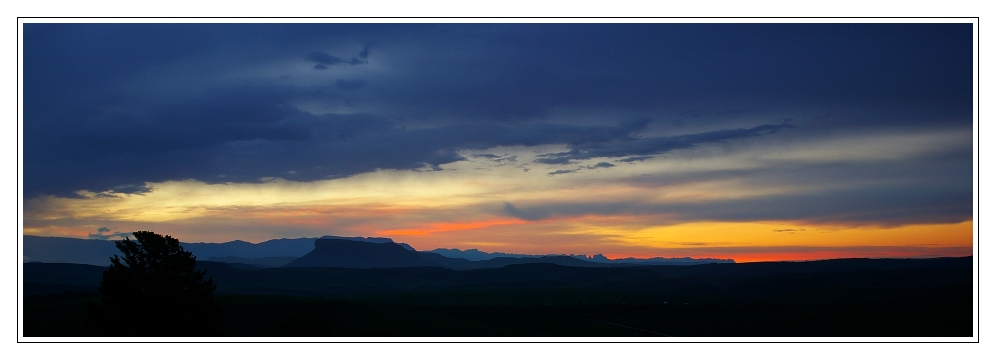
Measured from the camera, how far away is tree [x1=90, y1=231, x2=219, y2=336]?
48.2 m

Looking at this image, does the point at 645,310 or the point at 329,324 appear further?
the point at 645,310

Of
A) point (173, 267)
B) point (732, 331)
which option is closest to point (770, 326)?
point (732, 331)

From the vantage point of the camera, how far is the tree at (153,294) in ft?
158

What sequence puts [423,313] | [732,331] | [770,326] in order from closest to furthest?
[732,331] → [770,326] → [423,313]

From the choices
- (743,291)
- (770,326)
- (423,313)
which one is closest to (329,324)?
(423,313)

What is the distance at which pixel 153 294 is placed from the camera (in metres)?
48.9

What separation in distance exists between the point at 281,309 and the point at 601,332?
131 ft

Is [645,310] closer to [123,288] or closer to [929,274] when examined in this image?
[123,288]

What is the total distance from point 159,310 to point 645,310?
73.4 m
